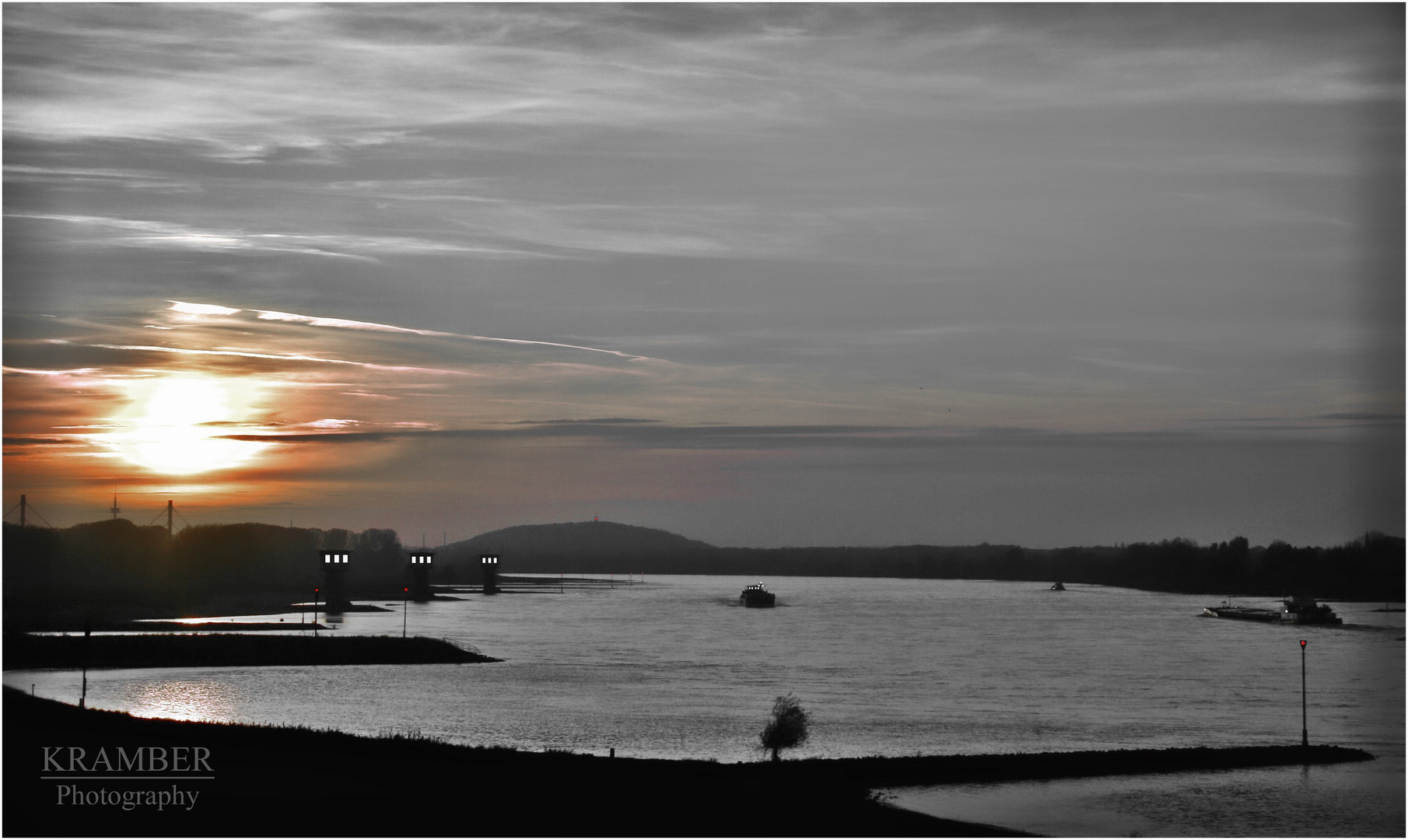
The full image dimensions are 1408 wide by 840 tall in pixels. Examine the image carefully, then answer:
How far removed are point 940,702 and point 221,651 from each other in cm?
5026

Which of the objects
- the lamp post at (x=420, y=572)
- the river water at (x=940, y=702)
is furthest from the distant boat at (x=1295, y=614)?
the lamp post at (x=420, y=572)

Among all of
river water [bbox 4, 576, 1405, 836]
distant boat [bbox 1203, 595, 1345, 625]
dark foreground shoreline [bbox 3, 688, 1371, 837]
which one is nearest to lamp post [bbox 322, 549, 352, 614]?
river water [bbox 4, 576, 1405, 836]

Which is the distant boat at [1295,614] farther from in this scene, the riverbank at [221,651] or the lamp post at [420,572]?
the lamp post at [420,572]

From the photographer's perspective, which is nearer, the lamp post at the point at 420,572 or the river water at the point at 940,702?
the river water at the point at 940,702

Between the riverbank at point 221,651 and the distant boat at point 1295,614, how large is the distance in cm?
10435

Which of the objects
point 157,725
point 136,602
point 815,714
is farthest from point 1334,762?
point 136,602

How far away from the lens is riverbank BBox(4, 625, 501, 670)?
79.6m

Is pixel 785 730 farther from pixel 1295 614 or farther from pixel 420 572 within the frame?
pixel 420 572

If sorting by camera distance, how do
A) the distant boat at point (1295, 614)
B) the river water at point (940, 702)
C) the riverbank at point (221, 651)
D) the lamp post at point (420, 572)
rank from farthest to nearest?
1. the lamp post at point (420, 572)
2. the distant boat at point (1295, 614)
3. the riverbank at point (221, 651)
4. the river water at point (940, 702)

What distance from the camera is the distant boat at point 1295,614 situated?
149625 millimetres

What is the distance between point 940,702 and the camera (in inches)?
2842

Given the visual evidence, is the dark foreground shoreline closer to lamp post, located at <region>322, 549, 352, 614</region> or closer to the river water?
the river water

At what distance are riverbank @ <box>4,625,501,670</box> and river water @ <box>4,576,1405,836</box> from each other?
10.5 feet

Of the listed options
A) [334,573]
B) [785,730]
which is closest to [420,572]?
[334,573]
